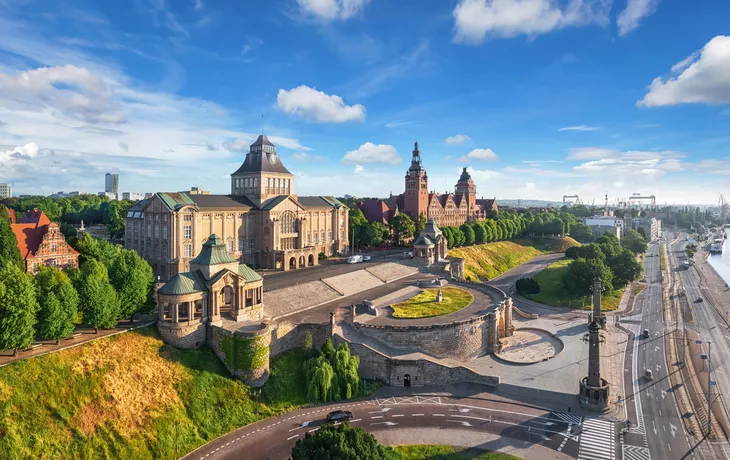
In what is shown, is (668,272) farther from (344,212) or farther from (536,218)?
(344,212)

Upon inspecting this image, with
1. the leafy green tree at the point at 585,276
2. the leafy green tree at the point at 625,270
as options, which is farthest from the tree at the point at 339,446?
the leafy green tree at the point at 625,270

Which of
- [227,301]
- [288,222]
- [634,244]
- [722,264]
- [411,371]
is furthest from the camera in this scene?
[722,264]

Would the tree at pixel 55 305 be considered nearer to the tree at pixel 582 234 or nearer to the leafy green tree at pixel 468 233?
the leafy green tree at pixel 468 233

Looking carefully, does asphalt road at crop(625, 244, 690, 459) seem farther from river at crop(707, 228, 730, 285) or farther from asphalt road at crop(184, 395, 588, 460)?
river at crop(707, 228, 730, 285)

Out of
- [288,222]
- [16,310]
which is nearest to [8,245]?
[16,310]

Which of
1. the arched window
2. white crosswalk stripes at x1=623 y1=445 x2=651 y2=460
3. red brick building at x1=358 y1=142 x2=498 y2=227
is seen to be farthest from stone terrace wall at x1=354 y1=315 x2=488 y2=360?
red brick building at x1=358 y1=142 x2=498 y2=227

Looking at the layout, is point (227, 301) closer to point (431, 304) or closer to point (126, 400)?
point (126, 400)
